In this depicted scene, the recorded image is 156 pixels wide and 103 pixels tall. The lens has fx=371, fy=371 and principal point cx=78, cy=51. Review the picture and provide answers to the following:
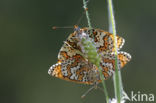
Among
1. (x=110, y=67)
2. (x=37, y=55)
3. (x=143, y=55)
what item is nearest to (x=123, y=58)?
(x=110, y=67)

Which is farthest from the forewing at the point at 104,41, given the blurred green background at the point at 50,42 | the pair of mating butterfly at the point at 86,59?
the blurred green background at the point at 50,42

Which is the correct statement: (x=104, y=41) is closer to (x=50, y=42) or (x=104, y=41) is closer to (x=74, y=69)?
(x=74, y=69)

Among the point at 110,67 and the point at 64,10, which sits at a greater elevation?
the point at 64,10

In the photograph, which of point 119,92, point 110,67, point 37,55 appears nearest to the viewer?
point 119,92

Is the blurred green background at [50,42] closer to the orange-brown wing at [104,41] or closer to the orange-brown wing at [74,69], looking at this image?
the orange-brown wing at [74,69]

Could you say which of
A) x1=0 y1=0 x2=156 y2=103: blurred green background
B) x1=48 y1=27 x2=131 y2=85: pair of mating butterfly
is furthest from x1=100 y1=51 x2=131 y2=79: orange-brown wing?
x1=0 y1=0 x2=156 y2=103: blurred green background

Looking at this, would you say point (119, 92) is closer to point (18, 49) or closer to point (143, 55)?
point (143, 55)
